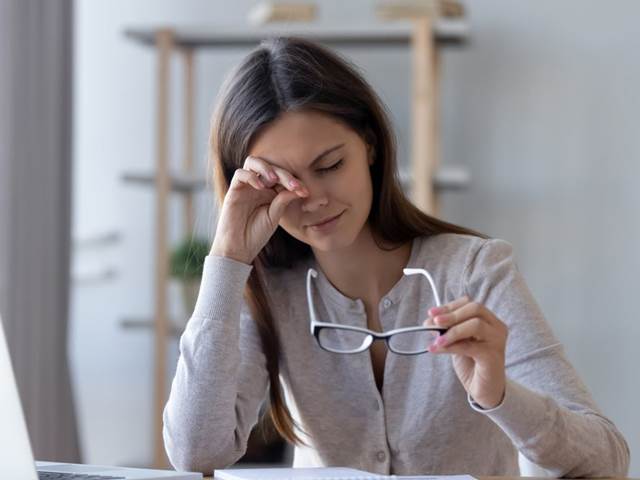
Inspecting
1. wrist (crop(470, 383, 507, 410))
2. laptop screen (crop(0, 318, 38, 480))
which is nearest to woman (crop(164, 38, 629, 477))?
wrist (crop(470, 383, 507, 410))

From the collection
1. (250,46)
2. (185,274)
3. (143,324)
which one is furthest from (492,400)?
(250,46)

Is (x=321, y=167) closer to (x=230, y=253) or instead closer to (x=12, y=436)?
(x=230, y=253)

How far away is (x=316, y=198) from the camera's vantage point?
141 cm

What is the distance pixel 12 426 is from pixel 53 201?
202 centimetres

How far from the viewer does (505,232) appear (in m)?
3.26

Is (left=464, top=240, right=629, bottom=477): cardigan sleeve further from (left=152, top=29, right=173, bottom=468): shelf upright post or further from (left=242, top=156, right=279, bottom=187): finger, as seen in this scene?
(left=152, top=29, right=173, bottom=468): shelf upright post

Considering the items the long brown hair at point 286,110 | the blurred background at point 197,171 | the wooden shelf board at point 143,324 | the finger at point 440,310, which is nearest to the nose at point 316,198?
the long brown hair at point 286,110

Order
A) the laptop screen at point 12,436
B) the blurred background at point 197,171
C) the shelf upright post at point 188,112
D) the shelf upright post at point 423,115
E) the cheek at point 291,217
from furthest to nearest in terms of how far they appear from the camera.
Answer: the shelf upright post at point 188,112
the shelf upright post at point 423,115
the blurred background at point 197,171
the cheek at point 291,217
the laptop screen at point 12,436

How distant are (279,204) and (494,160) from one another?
1.95m

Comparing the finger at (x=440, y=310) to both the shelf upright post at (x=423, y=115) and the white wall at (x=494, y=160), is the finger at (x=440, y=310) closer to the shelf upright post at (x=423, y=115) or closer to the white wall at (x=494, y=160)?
the shelf upright post at (x=423, y=115)

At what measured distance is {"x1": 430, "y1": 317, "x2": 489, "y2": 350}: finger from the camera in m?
1.07

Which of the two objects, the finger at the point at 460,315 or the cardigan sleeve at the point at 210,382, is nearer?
the finger at the point at 460,315

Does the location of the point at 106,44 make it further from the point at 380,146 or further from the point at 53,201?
the point at 380,146

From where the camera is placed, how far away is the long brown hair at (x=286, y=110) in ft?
4.69
